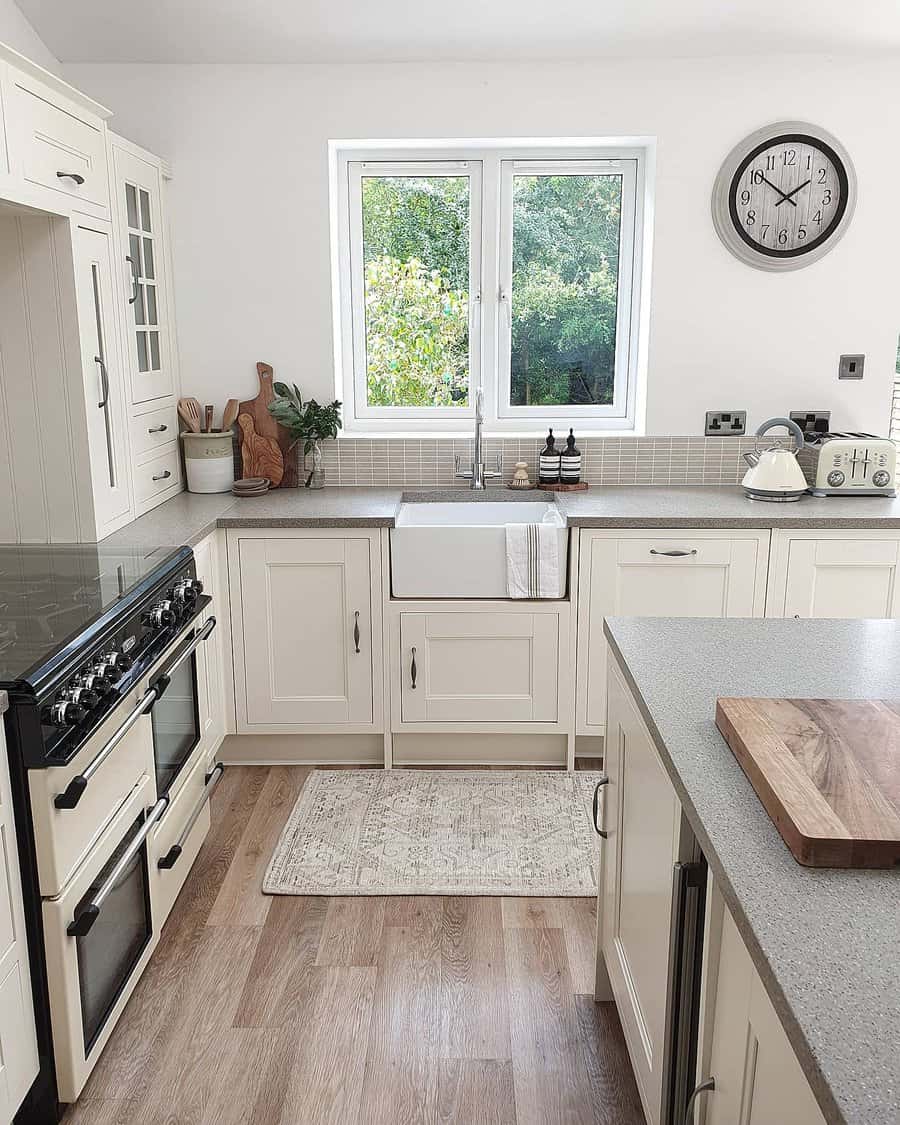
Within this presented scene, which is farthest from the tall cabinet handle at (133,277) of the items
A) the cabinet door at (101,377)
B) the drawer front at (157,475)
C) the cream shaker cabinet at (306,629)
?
the cream shaker cabinet at (306,629)

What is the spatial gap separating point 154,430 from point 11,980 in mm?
2033

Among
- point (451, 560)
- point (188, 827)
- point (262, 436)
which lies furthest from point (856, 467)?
point (188, 827)

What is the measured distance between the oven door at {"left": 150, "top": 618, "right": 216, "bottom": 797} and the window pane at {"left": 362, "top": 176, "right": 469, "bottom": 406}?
1551 millimetres

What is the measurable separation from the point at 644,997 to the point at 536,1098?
1.47ft

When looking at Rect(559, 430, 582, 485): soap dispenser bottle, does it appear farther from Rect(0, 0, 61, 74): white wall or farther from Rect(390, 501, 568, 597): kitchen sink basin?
Rect(0, 0, 61, 74): white wall

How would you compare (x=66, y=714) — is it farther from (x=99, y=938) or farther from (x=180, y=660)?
(x=180, y=660)

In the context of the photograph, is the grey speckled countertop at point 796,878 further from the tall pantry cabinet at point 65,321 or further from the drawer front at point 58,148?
the drawer front at point 58,148

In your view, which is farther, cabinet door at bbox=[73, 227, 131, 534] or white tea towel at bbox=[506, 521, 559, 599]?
white tea towel at bbox=[506, 521, 559, 599]

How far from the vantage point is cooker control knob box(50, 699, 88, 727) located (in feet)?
5.55

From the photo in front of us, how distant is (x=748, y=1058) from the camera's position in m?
1.11

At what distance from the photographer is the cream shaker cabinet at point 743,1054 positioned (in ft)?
3.17

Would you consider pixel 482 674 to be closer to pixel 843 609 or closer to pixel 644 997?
pixel 843 609

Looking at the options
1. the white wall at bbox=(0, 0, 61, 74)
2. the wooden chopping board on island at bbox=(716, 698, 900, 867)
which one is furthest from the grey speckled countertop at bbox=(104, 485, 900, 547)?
the wooden chopping board on island at bbox=(716, 698, 900, 867)

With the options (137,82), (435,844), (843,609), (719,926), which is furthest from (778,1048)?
(137,82)
